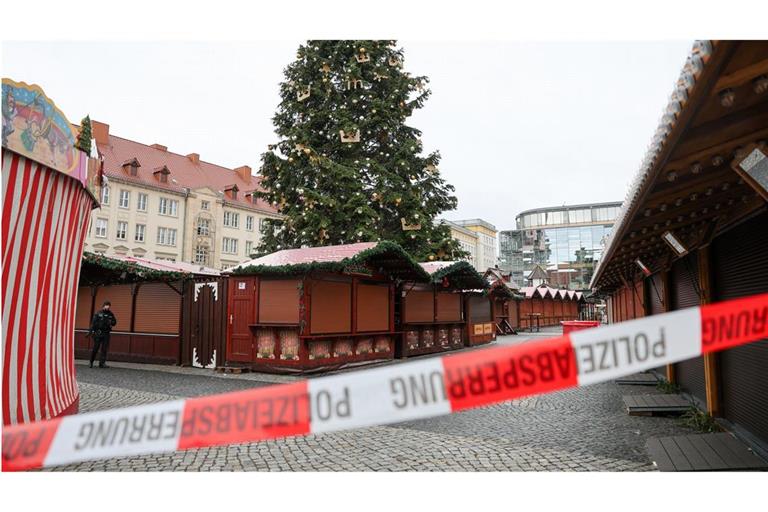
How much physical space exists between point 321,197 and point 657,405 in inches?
615

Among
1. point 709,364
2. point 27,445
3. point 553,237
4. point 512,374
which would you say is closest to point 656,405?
point 709,364

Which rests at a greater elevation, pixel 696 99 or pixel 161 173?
pixel 161 173

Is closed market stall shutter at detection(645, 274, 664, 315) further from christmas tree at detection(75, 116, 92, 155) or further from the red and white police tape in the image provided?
christmas tree at detection(75, 116, 92, 155)

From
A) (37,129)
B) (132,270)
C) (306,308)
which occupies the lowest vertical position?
(306,308)

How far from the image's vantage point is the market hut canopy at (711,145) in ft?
8.59

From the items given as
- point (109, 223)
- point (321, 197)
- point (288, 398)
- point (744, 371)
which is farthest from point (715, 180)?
point (109, 223)

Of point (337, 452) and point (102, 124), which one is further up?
point (102, 124)

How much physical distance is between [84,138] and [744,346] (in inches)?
325

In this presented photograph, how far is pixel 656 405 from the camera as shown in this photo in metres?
8.05

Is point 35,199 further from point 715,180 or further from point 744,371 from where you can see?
point 744,371

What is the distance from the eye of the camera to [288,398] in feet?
10.7

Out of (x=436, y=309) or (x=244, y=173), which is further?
(x=244, y=173)

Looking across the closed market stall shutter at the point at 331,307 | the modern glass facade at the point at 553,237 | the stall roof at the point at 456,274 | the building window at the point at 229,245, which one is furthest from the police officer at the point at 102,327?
the modern glass facade at the point at 553,237

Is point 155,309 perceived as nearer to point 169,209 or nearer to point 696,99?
point 696,99
